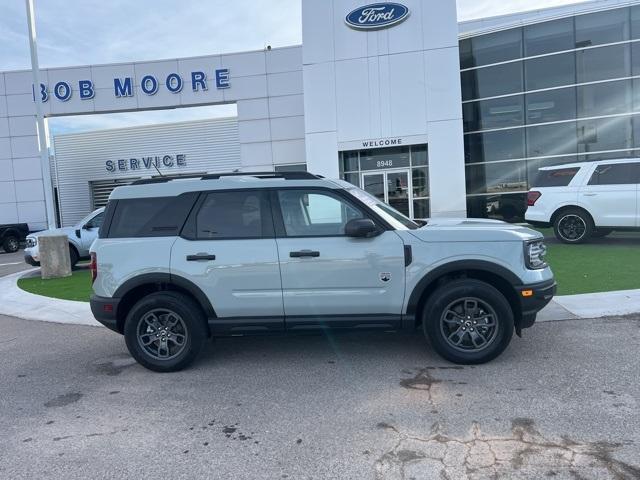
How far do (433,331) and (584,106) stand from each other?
16.2m

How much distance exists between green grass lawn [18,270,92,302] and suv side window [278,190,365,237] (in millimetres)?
5773

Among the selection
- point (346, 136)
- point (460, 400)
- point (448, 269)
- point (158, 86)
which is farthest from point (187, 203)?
point (158, 86)

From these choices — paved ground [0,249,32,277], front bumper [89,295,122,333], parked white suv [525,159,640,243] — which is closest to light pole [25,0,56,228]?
paved ground [0,249,32,277]

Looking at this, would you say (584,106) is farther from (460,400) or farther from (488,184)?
(460,400)

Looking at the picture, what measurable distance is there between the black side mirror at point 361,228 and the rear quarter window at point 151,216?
1663 millimetres

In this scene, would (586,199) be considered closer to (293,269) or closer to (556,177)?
(556,177)

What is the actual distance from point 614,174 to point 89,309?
37.2ft

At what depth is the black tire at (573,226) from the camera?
12062 mm

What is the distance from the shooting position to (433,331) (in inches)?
194

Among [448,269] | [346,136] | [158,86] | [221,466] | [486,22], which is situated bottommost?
[221,466]

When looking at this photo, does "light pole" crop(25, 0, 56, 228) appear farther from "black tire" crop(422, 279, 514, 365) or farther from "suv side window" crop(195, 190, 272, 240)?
"black tire" crop(422, 279, 514, 365)

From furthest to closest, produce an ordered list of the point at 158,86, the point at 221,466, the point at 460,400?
the point at 158,86 → the point at 460,400 → the point at 221,466

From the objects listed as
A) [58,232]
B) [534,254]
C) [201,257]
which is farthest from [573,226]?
[58,232]

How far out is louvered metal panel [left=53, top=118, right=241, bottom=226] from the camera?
2698 centimetres
